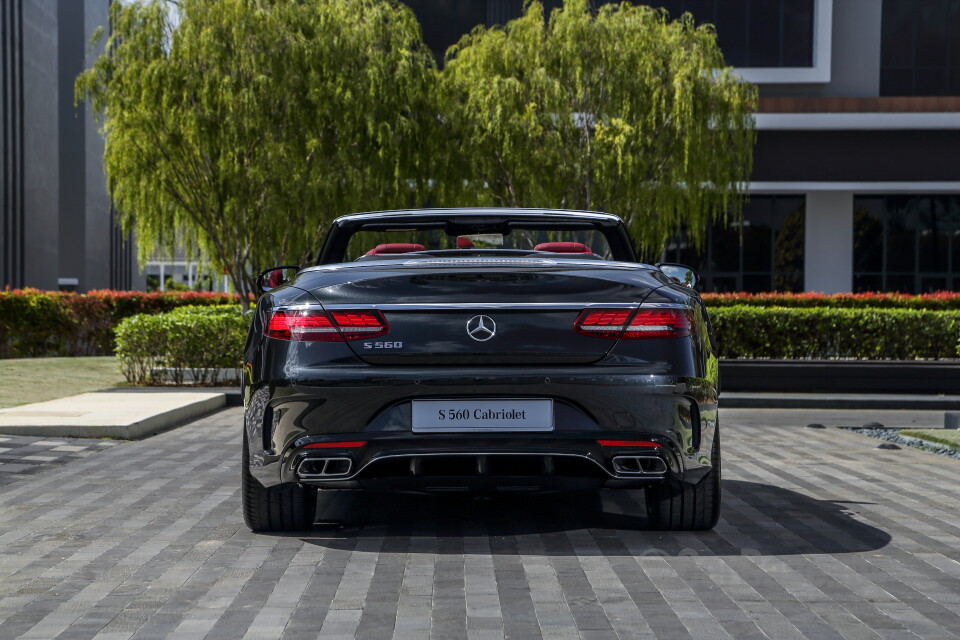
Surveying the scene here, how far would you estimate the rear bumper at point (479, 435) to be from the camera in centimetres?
488

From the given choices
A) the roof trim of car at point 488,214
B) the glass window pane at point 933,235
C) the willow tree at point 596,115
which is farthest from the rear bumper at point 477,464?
the glass window pane at point 933,235

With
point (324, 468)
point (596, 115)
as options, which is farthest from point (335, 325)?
point (596, 115)

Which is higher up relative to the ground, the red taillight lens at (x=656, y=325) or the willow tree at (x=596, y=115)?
the willow tree at (x=596, y=115)

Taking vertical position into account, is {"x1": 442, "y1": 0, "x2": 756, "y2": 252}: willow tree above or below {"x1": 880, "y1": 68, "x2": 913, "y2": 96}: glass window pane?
below

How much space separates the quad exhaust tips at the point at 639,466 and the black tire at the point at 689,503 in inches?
16.0

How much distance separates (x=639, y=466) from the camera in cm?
498

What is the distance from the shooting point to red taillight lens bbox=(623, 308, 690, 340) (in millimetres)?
4984

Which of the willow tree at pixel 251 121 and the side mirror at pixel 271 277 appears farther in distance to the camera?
the willow tree at pixel 251 121

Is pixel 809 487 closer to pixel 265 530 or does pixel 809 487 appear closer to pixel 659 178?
pixel 265 530

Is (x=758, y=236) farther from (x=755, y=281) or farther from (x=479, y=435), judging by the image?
(x=479, y=435)

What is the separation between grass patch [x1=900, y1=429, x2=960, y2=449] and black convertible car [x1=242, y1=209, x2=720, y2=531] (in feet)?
17.0

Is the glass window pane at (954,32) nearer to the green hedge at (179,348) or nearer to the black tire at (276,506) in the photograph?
the green hedge at (179,348)

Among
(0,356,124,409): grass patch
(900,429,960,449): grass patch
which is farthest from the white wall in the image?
(900,429,960,449): grass patch

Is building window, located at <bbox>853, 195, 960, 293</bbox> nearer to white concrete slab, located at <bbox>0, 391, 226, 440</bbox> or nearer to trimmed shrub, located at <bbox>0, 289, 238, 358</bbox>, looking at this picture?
trimmed shrub, located at <bbox>0, 289, 238, 358</bbox>
